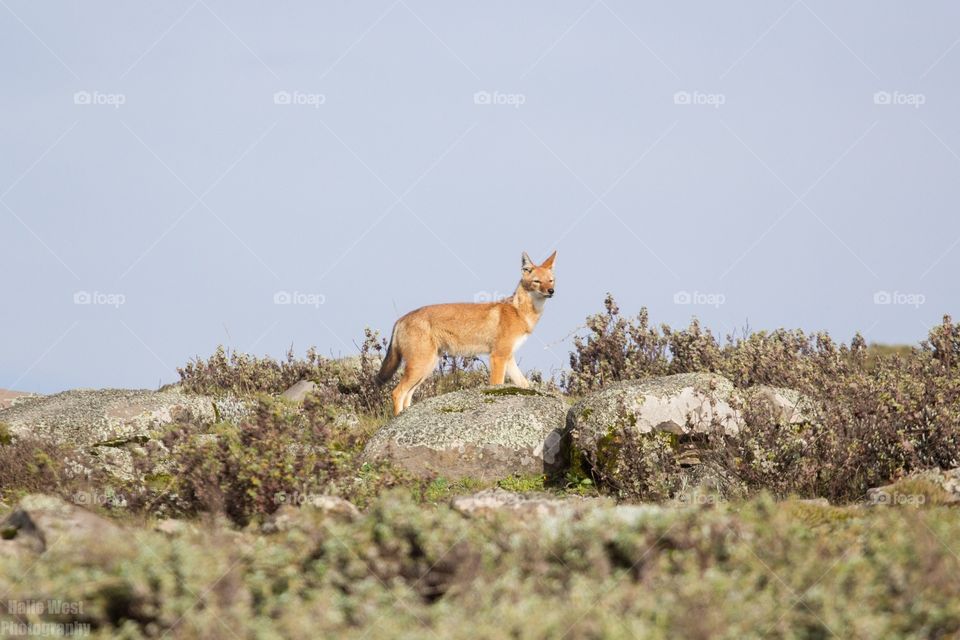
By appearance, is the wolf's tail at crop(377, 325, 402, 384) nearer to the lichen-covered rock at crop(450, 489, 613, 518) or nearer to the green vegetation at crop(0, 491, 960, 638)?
the lichen-covered rock at crop(450, 489, 613, 518)

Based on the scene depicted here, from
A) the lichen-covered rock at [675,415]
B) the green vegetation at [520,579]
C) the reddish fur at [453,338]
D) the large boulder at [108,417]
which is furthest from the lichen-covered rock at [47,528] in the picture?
the reddish fur at [453,338]

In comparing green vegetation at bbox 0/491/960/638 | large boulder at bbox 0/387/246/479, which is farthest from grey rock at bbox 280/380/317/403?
green vegetation at bbox 0/491/960/638

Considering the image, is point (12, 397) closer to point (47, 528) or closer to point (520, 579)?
point (47, 528)

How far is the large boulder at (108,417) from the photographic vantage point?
12.8 m

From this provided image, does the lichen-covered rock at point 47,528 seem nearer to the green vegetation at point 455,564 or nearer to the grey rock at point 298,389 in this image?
the green vegetation at point 455,564

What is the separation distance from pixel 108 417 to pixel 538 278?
6.66 m

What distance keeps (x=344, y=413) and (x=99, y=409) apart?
10.9ft

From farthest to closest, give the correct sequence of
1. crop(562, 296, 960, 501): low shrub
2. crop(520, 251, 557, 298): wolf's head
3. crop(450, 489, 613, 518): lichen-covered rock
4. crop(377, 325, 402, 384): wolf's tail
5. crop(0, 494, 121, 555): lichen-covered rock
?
crop(520, 251, 557, 298): wolf's head, crop(377, 325, 402, 384): wolf's tail, crop(562, 296, 960, 501): low shrub, crop(450, 489, 613, 518): lichen-covered rock, crop(0, 494, 121, 555): lichen-covered rock

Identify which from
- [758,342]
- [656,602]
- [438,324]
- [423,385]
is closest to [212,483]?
[656,602]

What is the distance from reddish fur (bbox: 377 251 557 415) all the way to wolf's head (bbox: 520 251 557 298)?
34 millimetres

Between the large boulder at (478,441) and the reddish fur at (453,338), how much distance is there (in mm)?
2565

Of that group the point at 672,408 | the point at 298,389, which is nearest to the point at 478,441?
the point at 672,408

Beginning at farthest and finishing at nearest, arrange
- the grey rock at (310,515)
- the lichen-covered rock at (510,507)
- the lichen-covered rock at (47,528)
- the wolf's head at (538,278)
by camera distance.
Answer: the wolf's head at (538,278)
the lichen-covered rock at (510,507)
the grey rock at (310,515)
the lichen-covered rock at (47,528)

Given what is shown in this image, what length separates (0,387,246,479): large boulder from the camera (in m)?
12.8
